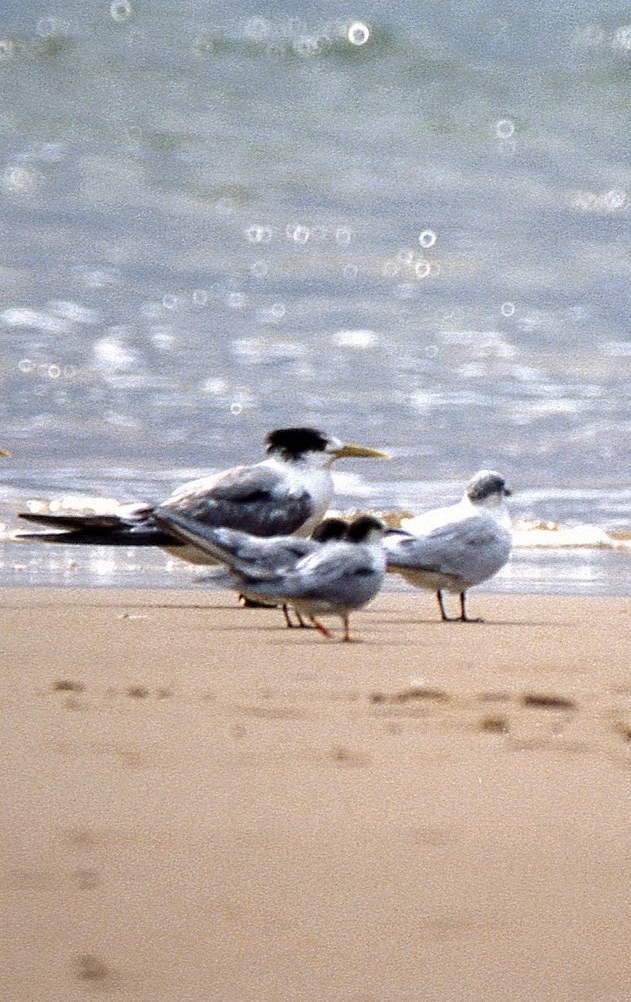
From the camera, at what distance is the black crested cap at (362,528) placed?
813 centimetres

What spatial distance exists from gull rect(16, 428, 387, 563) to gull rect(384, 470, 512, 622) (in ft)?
2.91

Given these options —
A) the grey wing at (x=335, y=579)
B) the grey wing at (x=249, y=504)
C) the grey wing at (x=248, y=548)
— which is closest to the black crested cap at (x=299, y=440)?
the grey wing at (x=249, y=504)

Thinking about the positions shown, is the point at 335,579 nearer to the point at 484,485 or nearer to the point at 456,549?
the point at 456,549

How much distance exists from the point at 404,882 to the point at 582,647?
465cm

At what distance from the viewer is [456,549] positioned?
933cm

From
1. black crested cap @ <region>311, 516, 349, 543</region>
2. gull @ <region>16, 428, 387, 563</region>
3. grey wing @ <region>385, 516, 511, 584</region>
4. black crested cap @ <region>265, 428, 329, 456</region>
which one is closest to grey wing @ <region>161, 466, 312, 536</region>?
gull @ <region>16, 428, 387, 563</region>

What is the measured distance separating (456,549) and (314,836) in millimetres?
6195

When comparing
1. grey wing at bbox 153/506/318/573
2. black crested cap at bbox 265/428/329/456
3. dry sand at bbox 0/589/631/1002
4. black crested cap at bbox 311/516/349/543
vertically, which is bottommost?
dry sand at bbox 0/589/631/1002

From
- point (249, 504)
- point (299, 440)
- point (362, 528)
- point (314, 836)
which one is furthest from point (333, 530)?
point (314, 836)

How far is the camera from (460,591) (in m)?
9.55

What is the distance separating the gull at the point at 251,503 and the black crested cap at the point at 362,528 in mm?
1882

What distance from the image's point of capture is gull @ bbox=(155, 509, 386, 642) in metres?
7.80

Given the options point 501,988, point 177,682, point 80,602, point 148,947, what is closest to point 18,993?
point 148,947

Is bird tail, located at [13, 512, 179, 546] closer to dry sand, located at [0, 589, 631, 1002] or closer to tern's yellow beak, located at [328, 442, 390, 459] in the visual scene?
tern's yellow beak, located at [328, 442, 390, 459]
